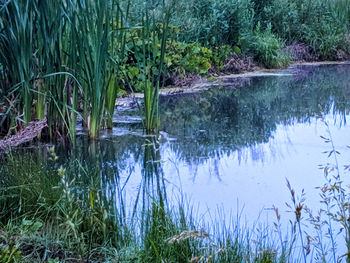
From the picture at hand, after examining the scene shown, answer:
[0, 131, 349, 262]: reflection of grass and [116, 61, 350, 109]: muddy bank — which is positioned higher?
[116, 61, 350, 109]: muddy bank

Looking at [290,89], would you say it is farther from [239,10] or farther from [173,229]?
[173,229]

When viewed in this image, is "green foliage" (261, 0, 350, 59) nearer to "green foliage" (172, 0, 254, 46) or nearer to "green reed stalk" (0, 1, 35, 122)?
"green foliage" (172, 0, 254, 46)

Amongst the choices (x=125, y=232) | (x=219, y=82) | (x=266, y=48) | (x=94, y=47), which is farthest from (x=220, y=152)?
(x=266, y=48)

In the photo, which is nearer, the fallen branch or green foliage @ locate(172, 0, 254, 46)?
the fallen branch

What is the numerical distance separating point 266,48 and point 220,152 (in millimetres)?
6519

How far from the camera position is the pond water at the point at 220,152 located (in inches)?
133

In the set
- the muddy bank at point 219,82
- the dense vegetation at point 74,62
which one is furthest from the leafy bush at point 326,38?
the dense vegetation at point 74,62

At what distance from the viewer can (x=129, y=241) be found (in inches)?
102

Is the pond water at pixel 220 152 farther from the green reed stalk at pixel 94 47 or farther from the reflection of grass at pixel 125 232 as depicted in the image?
the green reed stalk at pixel 94 47

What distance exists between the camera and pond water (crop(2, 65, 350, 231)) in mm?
3367

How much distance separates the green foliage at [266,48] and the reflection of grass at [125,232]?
765 cm

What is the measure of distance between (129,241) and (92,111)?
2.27 meters

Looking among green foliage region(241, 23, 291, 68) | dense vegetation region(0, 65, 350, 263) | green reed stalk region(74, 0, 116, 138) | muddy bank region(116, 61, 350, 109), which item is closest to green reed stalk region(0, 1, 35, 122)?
green reed stalk region(74, 0, 116, 138)

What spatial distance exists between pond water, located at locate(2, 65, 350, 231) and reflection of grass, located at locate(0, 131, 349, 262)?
0.18 m
